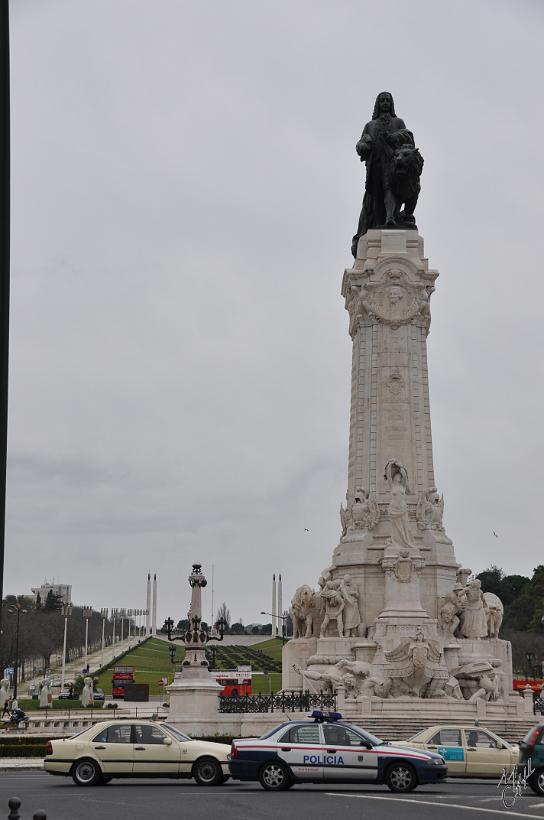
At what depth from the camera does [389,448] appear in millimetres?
45562

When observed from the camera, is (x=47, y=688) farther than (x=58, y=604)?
No

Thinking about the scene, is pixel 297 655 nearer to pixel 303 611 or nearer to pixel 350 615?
pixel 303 611

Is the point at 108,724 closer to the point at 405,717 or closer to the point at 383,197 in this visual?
the point at 405,717

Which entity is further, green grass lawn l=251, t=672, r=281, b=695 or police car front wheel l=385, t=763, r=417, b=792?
green grass lawn l=251, t=672, r=281, b=695

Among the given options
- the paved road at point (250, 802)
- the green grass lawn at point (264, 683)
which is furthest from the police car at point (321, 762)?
the green grass lawn at point (264, 683)

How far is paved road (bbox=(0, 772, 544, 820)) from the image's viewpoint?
15328 millimetres

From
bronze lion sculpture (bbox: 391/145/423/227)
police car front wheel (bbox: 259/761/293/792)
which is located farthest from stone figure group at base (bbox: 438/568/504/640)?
police car front wheel (bbox: 259/761/293/792)

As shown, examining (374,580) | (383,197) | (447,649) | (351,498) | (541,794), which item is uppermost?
(383,197)

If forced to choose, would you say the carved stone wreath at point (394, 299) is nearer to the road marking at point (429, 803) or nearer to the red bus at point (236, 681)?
the red bus at point (236, 681)

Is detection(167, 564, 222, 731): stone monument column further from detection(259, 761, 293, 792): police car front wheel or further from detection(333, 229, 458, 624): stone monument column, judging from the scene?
detection(259, 761, 293, 792): police car front wheel

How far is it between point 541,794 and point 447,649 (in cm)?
2117

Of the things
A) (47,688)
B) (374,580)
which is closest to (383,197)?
(374,580)

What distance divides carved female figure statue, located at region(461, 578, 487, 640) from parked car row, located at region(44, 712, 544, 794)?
1943 cm

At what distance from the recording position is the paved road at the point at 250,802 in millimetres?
15328
